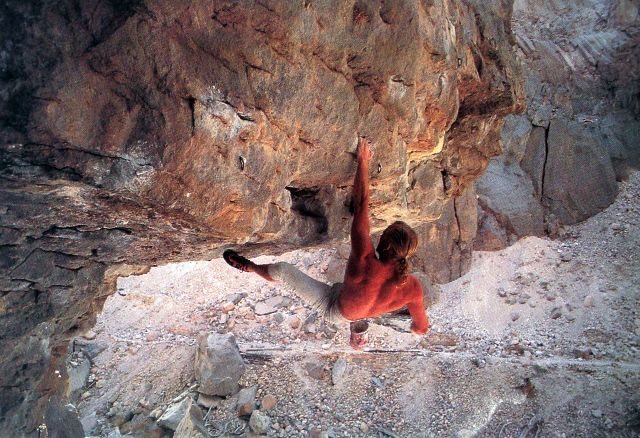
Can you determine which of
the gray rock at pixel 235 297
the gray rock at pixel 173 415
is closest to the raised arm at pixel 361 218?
the gray rock at pixel 173 415

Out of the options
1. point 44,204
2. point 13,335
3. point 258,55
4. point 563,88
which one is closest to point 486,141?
point 258,55

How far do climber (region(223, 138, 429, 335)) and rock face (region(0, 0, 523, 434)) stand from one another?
39 cm

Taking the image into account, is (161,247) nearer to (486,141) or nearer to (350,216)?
(350,216)

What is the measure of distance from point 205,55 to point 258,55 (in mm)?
384

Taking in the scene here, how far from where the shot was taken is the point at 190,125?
3375 mm

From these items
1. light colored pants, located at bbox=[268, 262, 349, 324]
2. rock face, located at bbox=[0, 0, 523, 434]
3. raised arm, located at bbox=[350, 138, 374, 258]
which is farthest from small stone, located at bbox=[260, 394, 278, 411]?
raised arm, located at bbox=[350, 138, 374, 258]

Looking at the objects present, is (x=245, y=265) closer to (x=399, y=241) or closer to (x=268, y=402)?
(x=399, y=241)

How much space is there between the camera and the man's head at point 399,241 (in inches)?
165

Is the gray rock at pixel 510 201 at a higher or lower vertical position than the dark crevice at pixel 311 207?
lower

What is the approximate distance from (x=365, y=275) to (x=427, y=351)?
7.37 meters

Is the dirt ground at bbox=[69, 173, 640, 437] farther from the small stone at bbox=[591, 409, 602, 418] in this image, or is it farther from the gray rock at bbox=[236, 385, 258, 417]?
the gray rock at bbox=[236, 385, 258, 417]

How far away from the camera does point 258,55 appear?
359 centimetres

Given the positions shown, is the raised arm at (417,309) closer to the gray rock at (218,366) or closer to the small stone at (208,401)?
the gray rock at (218,366)

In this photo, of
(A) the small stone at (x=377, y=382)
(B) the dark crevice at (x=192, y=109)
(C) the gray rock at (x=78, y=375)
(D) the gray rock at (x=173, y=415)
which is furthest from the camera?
(A) the small stone at (x=377, y=382)
